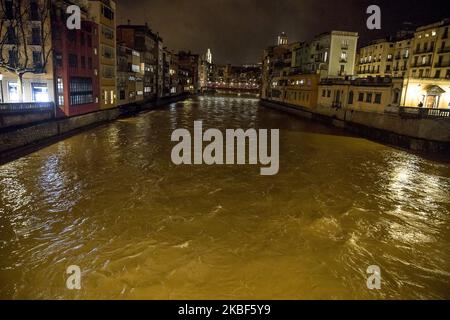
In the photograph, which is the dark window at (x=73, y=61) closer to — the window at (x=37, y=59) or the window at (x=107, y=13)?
the window at (x=37, y=59)

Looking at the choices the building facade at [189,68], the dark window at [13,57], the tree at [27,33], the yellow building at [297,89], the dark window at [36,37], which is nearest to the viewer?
the tree at [27,33]

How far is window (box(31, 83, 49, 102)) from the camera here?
108 feet

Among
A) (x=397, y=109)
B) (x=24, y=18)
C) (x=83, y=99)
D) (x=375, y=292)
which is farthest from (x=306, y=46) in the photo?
(x=375, y=292)

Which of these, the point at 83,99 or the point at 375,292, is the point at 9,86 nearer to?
the point at 83,99

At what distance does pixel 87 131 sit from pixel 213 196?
77.9 ft

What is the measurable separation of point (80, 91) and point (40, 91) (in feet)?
15.1

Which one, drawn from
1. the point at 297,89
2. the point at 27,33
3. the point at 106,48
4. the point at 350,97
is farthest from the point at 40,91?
the point at 297,89

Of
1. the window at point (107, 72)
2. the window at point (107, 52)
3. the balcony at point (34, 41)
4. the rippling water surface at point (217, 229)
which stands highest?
the window at point (107, 52)

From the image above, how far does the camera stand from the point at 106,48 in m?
44.2

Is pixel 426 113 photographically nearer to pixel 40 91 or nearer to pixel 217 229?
pixel 217 229

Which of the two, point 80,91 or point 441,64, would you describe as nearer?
point 80,91

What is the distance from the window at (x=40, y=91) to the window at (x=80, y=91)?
2.59 metres

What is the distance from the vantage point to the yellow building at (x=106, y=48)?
4141 centimetres

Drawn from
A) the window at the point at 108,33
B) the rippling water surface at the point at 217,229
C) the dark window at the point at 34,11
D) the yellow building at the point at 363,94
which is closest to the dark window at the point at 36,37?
the dark window at the point at 34,11
